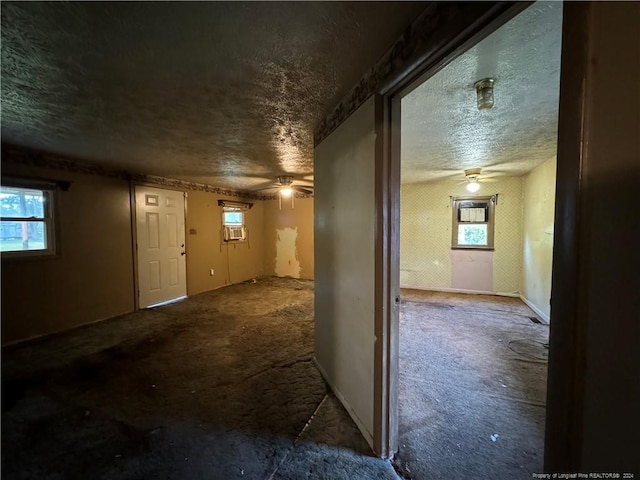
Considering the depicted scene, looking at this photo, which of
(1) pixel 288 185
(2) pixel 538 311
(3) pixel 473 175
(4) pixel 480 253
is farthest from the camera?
(4) pixel 480 253

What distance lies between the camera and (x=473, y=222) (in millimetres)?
5199

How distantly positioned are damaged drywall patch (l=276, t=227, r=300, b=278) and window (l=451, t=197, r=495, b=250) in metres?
3.58

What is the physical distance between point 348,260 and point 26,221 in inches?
150

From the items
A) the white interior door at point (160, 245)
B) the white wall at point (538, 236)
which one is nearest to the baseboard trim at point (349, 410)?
the white wall at point (538, 236)

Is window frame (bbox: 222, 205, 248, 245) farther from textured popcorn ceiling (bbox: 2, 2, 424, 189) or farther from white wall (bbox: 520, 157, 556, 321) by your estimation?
white wall (bbox: 520, 157, 556, 321)

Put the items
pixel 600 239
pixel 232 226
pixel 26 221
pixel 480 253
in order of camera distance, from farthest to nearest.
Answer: pixel 232 226, pixel 480 253, pixel 26 221, pixel 600 239

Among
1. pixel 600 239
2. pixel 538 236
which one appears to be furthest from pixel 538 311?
pixel 600 239

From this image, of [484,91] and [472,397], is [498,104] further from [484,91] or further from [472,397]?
[472,397]

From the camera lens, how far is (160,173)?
4.18 meters

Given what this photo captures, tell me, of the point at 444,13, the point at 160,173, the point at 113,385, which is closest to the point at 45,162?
the point at 160,173

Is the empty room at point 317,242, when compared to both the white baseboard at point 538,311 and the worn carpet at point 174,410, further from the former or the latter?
the white baseboard at point 538,311

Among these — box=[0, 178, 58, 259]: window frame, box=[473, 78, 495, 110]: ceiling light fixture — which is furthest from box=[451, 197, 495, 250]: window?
box=[0, 178, 58, 259]: window frame

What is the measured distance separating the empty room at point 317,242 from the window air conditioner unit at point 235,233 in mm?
1787

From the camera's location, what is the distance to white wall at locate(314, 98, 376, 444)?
1569 mm
